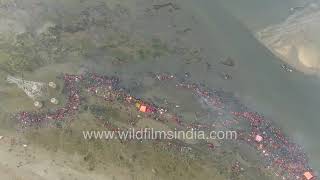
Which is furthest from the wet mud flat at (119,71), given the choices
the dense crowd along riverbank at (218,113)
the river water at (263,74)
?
the river water at (263,74)

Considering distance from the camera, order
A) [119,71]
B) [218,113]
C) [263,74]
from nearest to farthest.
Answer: [218,113] < [119,71] < [263,74]

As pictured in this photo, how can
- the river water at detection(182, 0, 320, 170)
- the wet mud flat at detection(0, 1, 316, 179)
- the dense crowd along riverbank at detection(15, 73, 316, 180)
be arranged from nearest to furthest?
the wet mud flat at detection(0, 1, 316, 179), the dense crowd along riverbank at detection(15, 73, 316, 180), the river water at detection(182, 0, 320, 170)

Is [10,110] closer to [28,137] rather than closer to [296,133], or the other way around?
[28,137]

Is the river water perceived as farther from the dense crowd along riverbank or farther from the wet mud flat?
the wet mud flat

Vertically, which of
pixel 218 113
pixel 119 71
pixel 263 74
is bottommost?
pixel 218 113

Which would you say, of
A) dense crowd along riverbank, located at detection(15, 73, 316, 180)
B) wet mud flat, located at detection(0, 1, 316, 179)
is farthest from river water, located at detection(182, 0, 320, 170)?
wet mud flat, located at detection(0, 1, 316, 179)

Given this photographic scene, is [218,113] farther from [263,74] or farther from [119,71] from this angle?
[119,71]

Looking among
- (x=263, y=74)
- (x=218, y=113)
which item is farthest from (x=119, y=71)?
(x=263, y=74)

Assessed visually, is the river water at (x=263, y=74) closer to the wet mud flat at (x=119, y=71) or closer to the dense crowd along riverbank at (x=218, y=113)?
the dense crowd along riverbank at (x=218, y=113)
